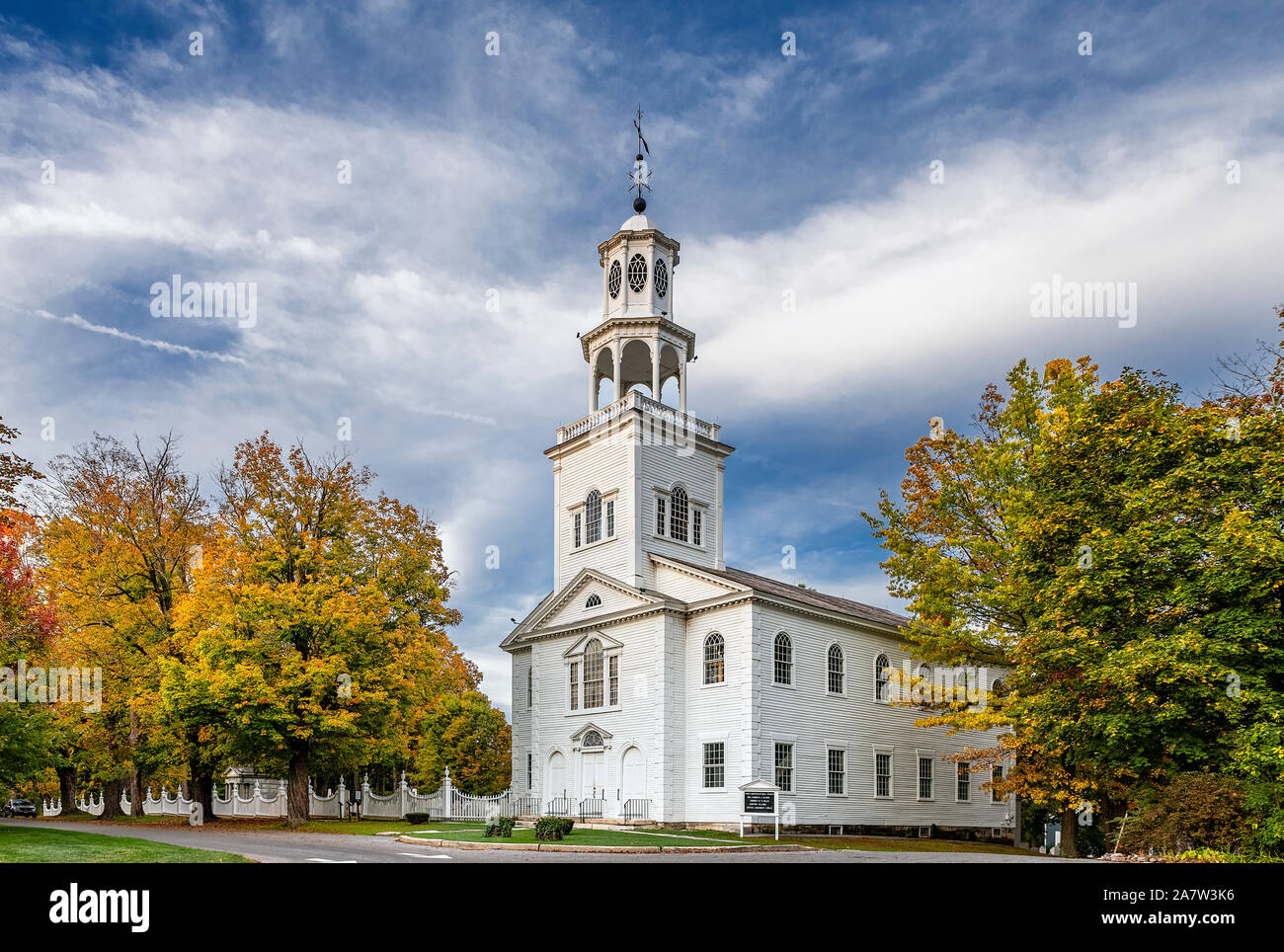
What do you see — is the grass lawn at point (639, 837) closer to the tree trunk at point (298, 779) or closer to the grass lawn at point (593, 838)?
the grass lawn at point (593, 838)

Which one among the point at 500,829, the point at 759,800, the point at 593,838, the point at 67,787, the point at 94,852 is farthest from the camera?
the point at 67,787

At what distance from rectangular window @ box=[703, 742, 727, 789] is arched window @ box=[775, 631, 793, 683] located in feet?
10.7

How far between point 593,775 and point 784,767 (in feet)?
25.4

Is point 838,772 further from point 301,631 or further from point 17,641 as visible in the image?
point 17,641

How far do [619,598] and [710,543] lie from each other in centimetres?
571

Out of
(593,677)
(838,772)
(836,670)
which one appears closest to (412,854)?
(593,677)

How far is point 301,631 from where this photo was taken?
34.8 meters

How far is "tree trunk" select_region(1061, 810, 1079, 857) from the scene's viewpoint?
97.0 ft

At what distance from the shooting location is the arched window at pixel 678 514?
134ft

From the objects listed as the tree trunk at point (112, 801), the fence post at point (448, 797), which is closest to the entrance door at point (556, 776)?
the fence post at point (448, 797)

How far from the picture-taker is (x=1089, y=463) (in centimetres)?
2522

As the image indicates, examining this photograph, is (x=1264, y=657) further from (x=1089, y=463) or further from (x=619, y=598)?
(x=619, y=598)

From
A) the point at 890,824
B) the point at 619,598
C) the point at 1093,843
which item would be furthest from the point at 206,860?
the point at 1093,843

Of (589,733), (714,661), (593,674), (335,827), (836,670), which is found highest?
(714,661)
